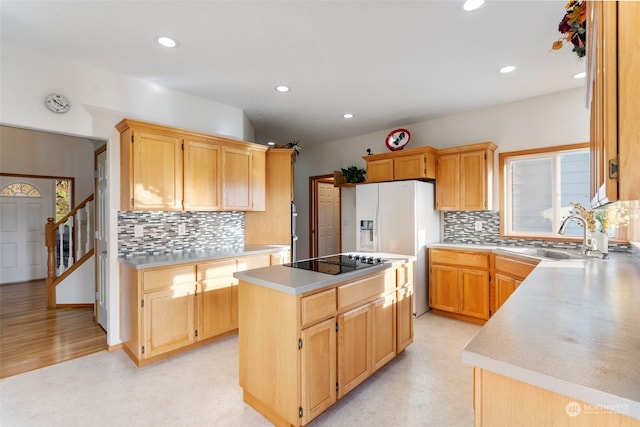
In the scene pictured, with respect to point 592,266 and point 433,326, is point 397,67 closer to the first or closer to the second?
point 592,266

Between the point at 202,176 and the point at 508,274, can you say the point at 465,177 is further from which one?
the point at 202,176

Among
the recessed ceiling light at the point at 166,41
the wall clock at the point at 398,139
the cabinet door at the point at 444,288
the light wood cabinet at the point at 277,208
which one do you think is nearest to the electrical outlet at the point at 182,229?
the light wood cabinet at the point at 277,208

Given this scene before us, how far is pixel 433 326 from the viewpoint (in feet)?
11.6

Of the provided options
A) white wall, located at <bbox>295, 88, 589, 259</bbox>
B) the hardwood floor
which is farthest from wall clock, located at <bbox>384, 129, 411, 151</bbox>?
the hardwood floor

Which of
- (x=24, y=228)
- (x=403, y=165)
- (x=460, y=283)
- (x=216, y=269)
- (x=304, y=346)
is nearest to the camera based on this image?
(x=304, y=346)

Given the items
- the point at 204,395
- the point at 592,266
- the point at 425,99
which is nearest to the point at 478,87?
the point at 425,99

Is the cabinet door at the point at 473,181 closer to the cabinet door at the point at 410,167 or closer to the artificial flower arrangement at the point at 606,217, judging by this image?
the cabinet door at the point at 410,167

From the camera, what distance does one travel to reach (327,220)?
20.8 ft

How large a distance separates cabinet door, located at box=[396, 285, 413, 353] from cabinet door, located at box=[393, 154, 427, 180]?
1.71m

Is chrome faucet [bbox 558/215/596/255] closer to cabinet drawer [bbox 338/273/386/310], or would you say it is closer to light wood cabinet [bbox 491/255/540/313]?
light wood cabinet [bbox 491/255/540/313]

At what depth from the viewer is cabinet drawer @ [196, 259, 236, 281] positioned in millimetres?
2955

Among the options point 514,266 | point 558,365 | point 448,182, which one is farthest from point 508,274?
point 558,365

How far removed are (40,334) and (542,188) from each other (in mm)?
5931

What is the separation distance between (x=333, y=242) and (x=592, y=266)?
14.9 ft
